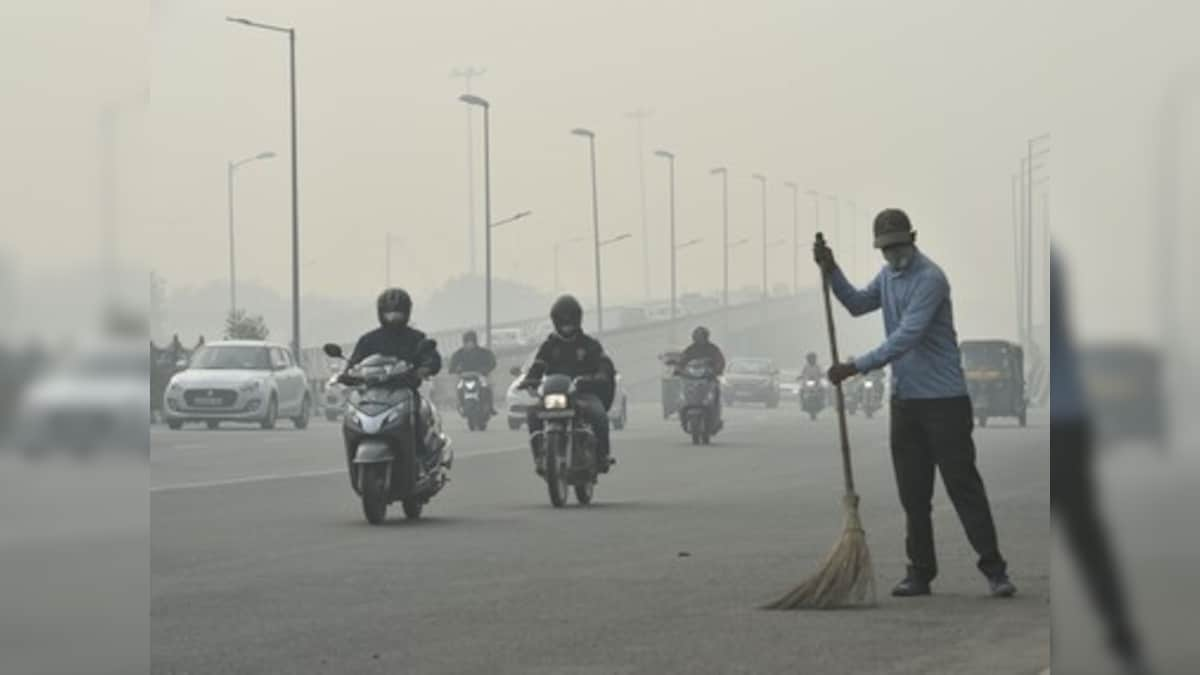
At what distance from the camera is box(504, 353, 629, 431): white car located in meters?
18.6

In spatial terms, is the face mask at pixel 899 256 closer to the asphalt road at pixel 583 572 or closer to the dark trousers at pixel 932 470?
the dark trousers at pixel 932 470

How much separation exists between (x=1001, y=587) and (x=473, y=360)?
Answer: 868cm

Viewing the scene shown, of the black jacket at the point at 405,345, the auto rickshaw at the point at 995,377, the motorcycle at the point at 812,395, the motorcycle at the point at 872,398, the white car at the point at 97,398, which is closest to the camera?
the white car at the point at 97,398

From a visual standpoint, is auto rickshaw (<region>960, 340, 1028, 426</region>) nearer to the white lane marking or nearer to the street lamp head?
the street lamp head

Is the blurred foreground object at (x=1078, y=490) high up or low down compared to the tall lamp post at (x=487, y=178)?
down

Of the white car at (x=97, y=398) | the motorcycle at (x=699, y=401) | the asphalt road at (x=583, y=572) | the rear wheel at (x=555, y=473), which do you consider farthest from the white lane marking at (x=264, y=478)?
the white car at (x=97, y=398)

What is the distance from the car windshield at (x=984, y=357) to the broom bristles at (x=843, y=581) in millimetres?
1345

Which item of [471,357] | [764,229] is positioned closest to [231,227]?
[764,229]

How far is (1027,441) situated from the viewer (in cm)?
1251

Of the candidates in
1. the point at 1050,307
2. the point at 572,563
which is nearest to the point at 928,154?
the point at 572,563

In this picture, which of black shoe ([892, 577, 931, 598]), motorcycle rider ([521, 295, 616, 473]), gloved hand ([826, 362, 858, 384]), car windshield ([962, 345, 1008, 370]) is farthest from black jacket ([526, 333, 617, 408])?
gloved hand ([826, 362, 858, 384])

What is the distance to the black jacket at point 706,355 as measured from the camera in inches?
792

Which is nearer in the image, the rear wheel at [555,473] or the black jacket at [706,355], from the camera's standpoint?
the rear wheel at [555,473]

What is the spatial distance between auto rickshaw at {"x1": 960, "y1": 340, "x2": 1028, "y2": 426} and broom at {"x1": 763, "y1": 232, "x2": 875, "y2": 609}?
27.1 inches
